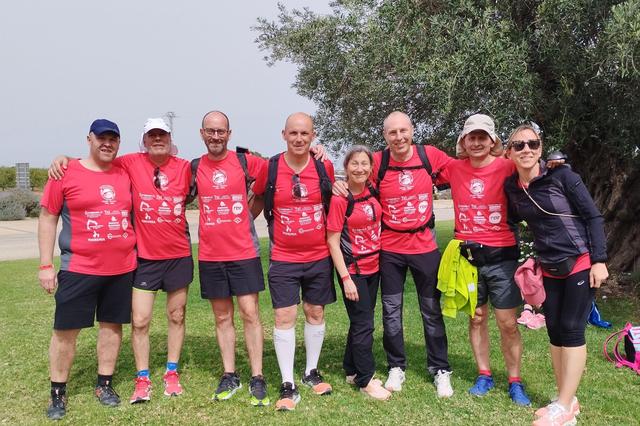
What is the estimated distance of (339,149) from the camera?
1132 cm

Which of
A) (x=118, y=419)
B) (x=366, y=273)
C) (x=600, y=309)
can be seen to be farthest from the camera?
(x=600, y=309)

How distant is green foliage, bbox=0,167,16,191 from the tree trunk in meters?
41.8

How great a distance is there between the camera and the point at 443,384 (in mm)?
4449

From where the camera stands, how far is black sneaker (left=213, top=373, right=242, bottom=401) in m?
4.45

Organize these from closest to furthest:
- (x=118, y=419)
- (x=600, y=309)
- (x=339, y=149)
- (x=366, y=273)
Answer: (x=118, y=419) → (x=366, y=273) → (x=600, y=309) → (x=339, y=149)

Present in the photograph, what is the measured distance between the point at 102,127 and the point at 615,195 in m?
8.08

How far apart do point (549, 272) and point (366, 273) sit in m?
1.41

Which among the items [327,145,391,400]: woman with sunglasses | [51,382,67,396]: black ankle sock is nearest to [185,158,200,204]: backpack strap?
[327,145,391,400]: woman with sunglasses

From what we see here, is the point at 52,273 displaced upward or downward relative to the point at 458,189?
downward

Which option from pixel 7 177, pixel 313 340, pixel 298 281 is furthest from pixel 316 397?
pixel 7 177

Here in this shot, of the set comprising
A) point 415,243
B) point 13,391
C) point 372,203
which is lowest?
point 13,391

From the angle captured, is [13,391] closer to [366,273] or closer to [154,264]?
[154,264]

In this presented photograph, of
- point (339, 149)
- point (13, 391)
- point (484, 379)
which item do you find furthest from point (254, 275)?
point (339, 149)

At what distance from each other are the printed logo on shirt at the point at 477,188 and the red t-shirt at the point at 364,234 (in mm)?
755
